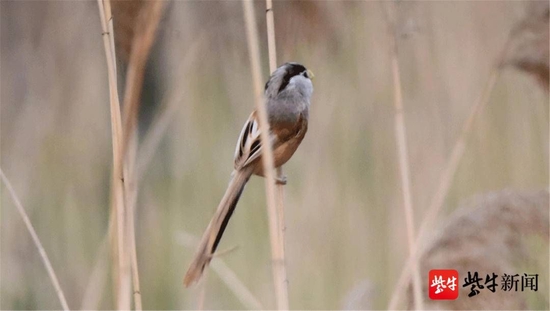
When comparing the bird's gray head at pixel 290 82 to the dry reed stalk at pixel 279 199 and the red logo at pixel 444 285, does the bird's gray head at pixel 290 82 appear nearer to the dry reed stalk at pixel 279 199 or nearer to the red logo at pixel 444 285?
the dry reed stalk at pixel 279 199

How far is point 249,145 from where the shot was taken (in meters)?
0.82

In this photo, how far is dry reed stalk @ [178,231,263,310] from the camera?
0.90 m

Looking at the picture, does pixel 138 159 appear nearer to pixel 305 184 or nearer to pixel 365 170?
pixel 305 184

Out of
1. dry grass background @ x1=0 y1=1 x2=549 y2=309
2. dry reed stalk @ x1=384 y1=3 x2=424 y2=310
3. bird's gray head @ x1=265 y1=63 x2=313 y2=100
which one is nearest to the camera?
dry reed stalk @ x1=384 y1=3 x2=424 y2=310

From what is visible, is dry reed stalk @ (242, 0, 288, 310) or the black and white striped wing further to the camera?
the black and white striped wing

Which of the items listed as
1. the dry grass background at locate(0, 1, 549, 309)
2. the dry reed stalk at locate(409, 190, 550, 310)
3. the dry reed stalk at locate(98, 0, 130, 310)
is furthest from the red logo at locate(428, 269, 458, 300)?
the dry reed stalk at locate(98, 0, 130, 310)

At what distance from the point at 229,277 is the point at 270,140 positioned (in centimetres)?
25

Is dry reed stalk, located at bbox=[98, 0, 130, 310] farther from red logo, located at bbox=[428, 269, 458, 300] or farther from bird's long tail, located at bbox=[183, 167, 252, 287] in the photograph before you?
red logo, located at bbox=[428, 269, 458, 300]

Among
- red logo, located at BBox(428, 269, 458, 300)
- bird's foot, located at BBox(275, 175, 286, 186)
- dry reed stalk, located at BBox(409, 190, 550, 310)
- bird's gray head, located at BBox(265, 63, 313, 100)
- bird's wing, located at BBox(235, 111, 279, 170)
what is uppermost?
bird's gray head, located at BBox(265, 63, 313, 100)

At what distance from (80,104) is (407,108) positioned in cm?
61

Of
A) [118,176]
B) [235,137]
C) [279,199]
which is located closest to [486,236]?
[279,199]

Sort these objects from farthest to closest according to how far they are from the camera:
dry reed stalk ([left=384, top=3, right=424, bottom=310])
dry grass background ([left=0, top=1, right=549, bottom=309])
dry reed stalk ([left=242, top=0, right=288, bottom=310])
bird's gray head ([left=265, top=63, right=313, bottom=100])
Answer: dry grass background ([left=0, top=1, right=549, bottom=309]) → bird's gray head ([left=265, top=63, right=313, bottom=100]) → dry reed stalk ([left=384, top=3, right=424, bottom=310]) → dry reed stalk ([left=242, top=0, right=288, bottom=310])

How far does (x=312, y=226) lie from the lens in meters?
1.01

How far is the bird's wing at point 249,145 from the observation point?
→ 809 millimetres
